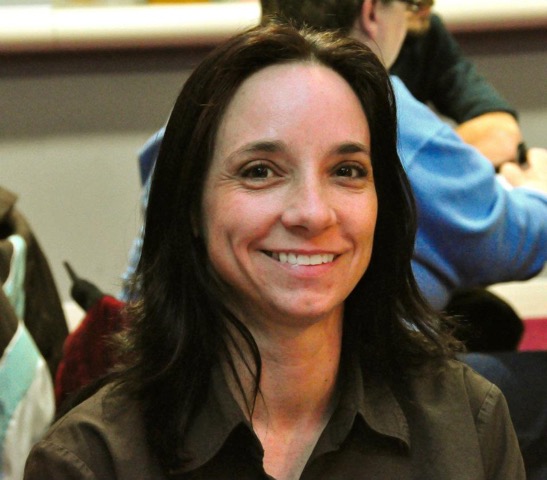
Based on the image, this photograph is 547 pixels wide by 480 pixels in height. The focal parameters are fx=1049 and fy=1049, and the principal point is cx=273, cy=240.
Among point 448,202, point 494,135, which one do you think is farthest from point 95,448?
point 494,135

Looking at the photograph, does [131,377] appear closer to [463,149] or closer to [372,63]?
[372,63]

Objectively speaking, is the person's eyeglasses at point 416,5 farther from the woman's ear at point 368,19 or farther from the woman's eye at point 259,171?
the woman's eye at point 259,171

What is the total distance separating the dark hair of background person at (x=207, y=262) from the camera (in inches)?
47.1

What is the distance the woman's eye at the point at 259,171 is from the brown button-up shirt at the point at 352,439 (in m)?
0.24

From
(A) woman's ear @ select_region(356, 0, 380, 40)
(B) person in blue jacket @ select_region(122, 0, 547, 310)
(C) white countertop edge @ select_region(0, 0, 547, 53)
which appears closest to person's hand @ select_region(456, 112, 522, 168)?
(B) person in blue jacket @ select_region(122, 0, 547, 310)

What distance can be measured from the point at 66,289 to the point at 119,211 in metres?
0.31

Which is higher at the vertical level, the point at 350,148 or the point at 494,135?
the point at 350,148

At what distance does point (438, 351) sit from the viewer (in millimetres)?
1354

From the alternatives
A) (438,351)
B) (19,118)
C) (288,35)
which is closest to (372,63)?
(288,35)

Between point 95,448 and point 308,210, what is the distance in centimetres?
36

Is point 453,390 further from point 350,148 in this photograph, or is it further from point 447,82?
point 447,82

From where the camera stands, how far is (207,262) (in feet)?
4.10

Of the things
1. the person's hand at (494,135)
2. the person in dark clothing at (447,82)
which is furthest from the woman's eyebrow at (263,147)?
the person in dark clothing at (447,82)

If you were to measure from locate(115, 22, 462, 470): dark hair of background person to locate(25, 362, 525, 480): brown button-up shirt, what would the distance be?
0.02 meters
